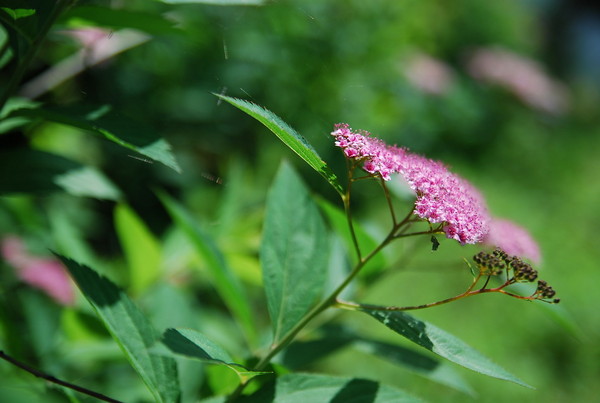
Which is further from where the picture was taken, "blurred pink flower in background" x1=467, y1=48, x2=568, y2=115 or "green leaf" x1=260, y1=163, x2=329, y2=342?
"blurred pink flower in background" x1=467, y1=48, x2=568, y2=115

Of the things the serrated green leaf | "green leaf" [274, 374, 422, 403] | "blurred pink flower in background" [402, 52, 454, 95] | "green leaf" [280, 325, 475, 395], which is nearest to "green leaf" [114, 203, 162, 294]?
the serrated green leaf

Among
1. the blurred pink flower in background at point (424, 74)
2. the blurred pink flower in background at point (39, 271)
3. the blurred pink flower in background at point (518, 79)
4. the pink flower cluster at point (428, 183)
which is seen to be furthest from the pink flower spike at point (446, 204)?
the blurred pink flower in background at point (518, 79)

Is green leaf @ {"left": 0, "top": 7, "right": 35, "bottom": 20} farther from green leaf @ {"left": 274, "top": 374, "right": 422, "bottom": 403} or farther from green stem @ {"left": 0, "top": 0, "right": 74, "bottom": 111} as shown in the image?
green leaf @ {"left": 274, "top": 374, "right": 422, "bottom": 403}

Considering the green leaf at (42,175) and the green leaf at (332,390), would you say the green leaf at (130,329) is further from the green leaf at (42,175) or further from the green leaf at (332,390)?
the green leaf at (42,175)

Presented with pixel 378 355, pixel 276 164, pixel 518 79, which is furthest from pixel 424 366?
pixel 518 79

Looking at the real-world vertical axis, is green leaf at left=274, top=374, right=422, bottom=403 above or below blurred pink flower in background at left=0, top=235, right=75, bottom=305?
above

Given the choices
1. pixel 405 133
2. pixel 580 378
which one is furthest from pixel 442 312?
pixel 405 133
